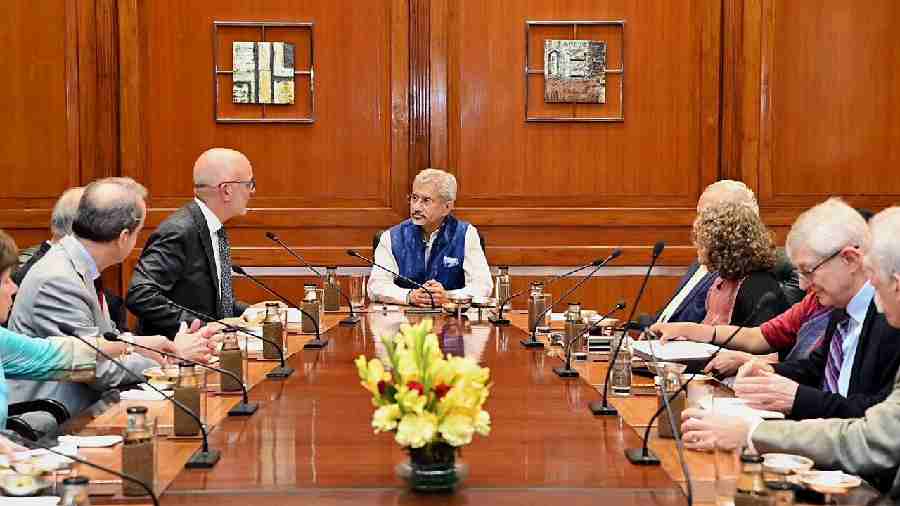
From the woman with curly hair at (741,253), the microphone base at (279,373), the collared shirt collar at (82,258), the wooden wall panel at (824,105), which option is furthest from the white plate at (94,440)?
the wooden wall panel at (824,105)

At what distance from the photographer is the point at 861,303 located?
2.88m

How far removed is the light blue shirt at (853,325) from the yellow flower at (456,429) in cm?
137

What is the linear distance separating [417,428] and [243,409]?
0.97 m

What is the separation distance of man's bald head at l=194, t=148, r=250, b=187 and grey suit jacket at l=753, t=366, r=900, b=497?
317 cm

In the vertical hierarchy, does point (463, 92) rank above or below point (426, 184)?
above

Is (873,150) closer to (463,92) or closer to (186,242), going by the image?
(463,92)

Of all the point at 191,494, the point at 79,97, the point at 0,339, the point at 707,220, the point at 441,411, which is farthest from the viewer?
the point at 79,97

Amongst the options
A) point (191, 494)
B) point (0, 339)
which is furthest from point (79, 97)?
point (191, 494)

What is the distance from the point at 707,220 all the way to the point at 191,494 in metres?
2.39

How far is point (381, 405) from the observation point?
75.2 inches

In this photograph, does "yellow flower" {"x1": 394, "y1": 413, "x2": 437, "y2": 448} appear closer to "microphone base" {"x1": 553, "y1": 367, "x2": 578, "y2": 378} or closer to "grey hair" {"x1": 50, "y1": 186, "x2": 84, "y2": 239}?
"microphone base" {"x1": 553, "y1": 367, "x2": 578, "y2": 378}

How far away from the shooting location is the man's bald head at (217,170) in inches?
193

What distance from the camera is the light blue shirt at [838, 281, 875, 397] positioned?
2871mm

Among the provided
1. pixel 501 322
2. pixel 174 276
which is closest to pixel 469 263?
pixel 501 322
